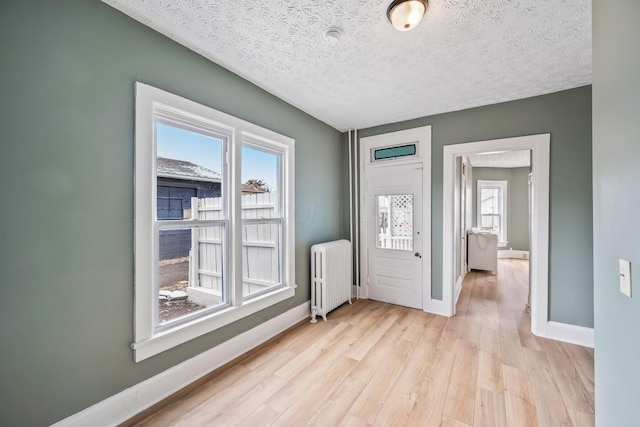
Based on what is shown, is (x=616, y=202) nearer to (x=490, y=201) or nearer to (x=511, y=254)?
(x=490, y=201)

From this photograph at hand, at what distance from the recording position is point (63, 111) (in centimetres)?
142

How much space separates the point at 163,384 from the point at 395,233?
3145mm

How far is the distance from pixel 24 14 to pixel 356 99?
259cm

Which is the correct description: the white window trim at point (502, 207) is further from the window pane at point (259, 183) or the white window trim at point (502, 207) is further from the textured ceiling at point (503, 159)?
the window pane at point (259, 183)

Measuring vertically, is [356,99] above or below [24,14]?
above

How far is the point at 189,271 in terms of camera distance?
6.98 ft

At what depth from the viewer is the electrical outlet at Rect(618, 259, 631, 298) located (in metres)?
0.86

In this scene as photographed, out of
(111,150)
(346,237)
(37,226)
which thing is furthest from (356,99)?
(37,226)

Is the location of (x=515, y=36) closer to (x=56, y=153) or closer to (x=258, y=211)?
(x=258, y=211)

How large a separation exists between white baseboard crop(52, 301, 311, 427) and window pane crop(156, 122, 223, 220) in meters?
1.18

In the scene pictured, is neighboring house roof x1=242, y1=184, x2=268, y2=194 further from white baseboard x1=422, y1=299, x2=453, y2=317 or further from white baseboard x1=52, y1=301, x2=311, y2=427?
white baseboard x1=422, y1=299, x2=453, y2=317

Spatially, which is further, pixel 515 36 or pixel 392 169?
pixel 392 169

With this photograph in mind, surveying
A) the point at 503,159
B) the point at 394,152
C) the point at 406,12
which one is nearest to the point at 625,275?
the point at 406,12

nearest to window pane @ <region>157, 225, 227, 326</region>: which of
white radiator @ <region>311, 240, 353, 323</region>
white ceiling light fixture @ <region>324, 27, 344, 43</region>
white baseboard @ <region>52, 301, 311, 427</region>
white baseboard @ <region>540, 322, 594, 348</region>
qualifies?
white baseboard @ <region>52, 301, 311, 427</region>
